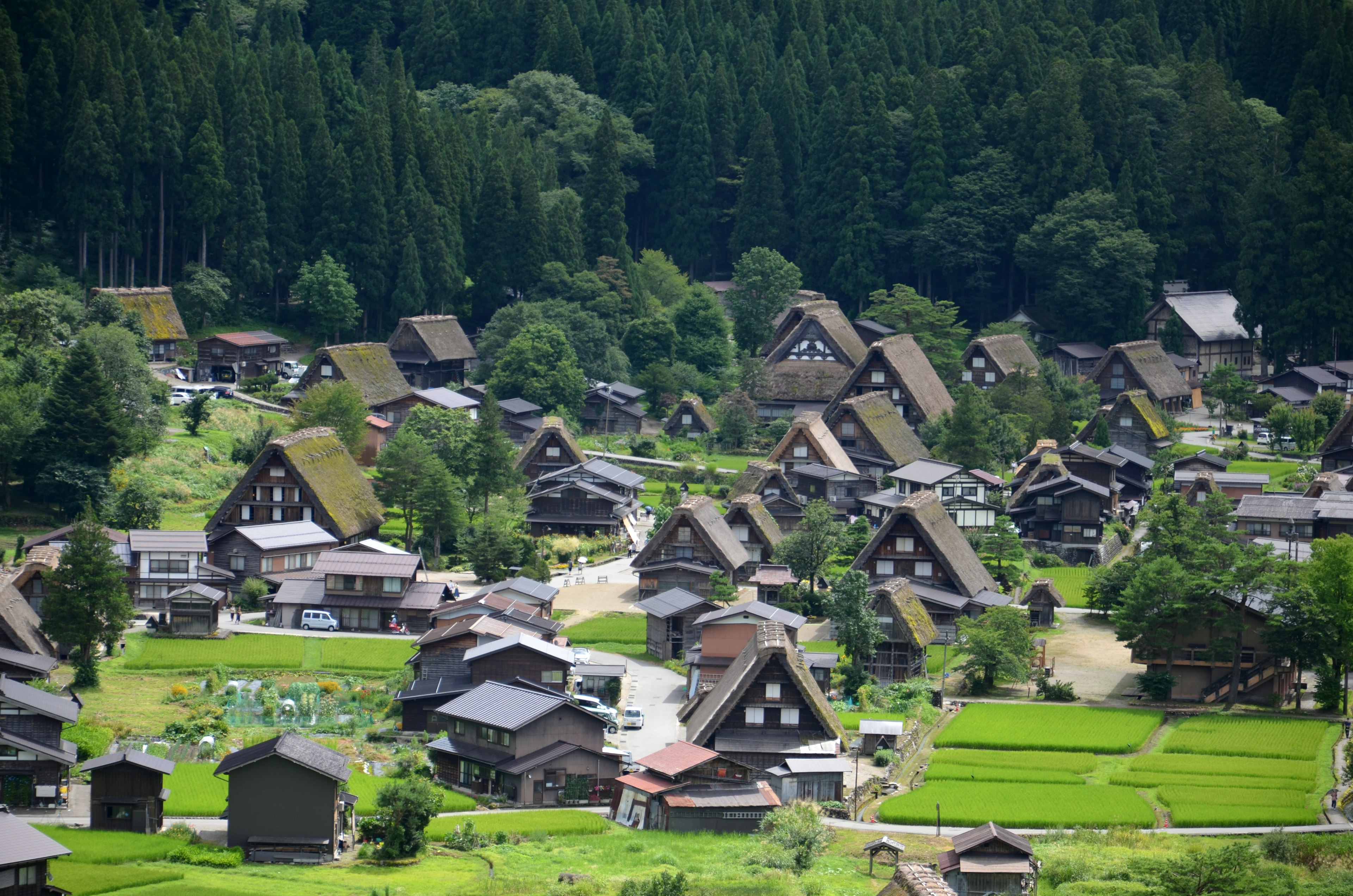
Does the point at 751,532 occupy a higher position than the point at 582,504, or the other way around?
the point at 582,504

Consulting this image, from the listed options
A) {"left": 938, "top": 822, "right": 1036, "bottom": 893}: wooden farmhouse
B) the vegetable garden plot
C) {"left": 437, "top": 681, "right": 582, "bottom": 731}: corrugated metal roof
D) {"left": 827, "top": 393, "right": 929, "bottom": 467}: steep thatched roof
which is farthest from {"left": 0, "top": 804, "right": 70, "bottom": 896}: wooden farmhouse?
{"left": 827, "top": 393, "right": 929, "bottom": 467}: steep thatched roof

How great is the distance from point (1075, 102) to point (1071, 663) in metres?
48.1

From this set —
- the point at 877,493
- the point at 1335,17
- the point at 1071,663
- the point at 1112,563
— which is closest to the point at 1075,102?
the point at 1335,17

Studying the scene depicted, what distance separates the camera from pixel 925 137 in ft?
315

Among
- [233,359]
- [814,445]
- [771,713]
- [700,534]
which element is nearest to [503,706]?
[771,713]

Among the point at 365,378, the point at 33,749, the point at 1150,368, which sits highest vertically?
the point at 1150,368

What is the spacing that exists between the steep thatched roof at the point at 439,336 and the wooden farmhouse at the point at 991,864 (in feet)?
167

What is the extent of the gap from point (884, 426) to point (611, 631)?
21.9 meters

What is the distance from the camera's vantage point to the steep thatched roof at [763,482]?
6688cm

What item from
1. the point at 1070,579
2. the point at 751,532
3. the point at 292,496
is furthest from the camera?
the point at 1070,579

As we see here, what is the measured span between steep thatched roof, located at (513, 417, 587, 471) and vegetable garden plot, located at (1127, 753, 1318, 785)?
29825mm

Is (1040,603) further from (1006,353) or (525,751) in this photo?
(1006,353)

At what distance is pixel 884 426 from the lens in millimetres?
75375

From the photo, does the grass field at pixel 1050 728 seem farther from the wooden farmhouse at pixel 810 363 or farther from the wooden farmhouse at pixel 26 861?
the wooden farmhouse at pixel 810 363
